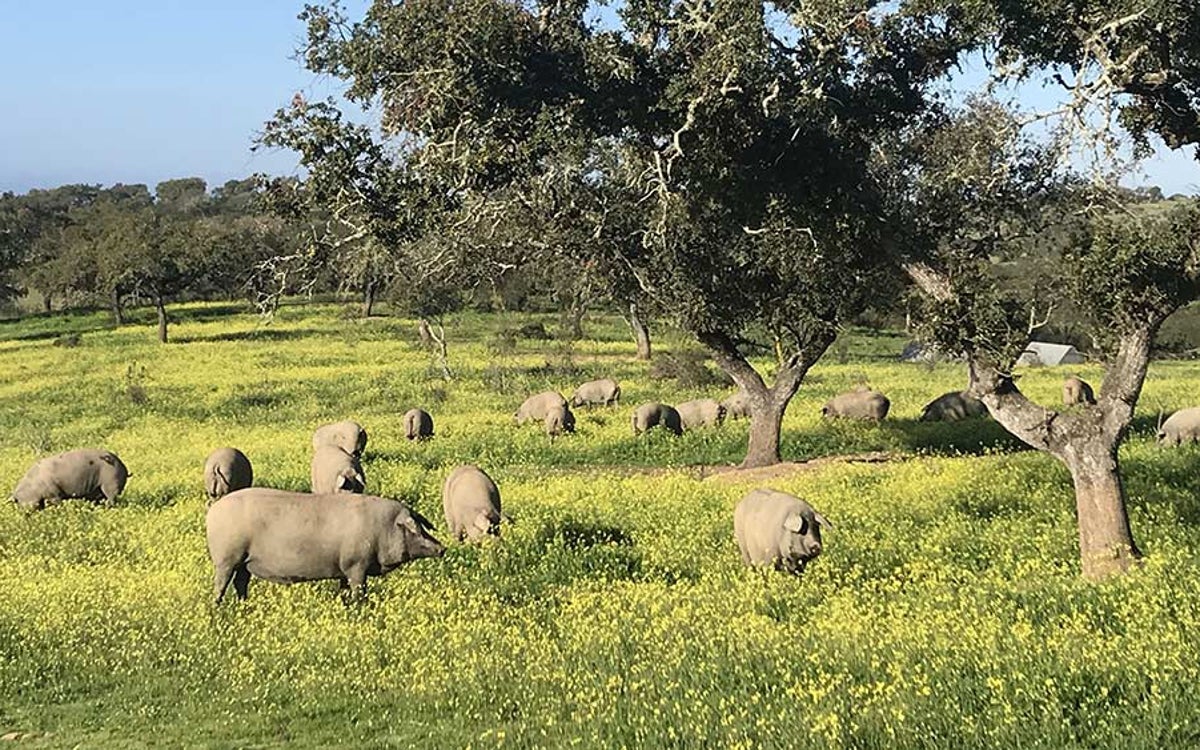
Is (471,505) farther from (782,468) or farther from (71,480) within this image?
(71,480)

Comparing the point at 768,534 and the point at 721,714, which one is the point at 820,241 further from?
the point at 721,714

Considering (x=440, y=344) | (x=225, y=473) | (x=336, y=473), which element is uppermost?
(x=440, y=344)

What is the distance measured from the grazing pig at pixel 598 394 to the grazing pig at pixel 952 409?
11.0 meters

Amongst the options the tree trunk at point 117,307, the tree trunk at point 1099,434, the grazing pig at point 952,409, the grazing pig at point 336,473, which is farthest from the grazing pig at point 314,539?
the tree trunk at point 117,307

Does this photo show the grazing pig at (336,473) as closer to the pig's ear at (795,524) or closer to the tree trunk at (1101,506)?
the pig's ear at (795,524)

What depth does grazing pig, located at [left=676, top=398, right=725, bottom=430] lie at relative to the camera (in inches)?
1374

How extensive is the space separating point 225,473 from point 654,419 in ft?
42.1

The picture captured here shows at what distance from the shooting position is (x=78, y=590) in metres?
16.5

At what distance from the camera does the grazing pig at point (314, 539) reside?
15672 mm

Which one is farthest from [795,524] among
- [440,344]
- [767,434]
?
[767,434]

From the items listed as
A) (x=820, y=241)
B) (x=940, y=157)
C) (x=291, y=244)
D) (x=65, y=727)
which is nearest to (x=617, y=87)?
(x=820, y=241)

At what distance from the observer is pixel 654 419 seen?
3319 cm

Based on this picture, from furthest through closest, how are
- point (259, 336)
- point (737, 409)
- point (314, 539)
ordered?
point (259, 336), point (737, 409), point (314, 539)

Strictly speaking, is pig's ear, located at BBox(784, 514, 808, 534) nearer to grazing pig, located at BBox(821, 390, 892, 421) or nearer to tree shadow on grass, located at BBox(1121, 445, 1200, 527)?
tree shadow on grass, located at BBox(1121, 445, 1200, 527)
